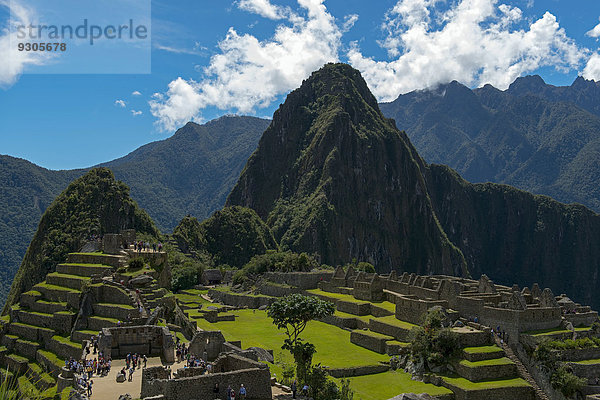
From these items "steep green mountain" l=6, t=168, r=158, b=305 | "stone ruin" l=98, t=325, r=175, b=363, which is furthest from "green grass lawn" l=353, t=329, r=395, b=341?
"steep green mountain" l=6, t=168, r=158, b=305

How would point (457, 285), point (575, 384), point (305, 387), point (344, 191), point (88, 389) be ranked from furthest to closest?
point (344, 191)
point (457, 285)
point (575, 384)
point (305, 387)
point (88, 389)

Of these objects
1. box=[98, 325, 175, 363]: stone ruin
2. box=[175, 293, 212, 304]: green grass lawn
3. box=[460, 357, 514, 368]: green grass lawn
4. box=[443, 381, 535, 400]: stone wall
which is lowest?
box=[443, 381, 535, 400]: stone wall

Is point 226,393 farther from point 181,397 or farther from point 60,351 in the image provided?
point 60,351

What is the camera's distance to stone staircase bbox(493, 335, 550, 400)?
3750 centimetres

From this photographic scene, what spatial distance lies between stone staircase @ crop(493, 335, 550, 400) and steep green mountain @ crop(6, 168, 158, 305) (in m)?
65.2

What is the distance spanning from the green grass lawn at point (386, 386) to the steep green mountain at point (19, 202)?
89.7m

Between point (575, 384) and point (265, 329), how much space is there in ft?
88.7

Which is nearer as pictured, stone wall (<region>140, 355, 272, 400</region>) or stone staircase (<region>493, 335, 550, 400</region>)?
stone wall (<region>140, 355, 272, 400</region>)

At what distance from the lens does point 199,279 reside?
3649 inches

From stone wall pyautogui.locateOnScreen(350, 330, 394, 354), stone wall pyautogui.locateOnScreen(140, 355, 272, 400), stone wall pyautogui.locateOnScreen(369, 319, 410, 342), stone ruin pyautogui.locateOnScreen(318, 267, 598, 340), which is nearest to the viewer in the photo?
stone wall pyautogui.locateOnScreen(140, 355, 272, 400)

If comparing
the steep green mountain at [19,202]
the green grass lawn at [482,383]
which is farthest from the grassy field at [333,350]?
the steep green mountain at [19,202]

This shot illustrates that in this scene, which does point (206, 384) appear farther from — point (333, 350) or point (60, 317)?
point (333, 350)

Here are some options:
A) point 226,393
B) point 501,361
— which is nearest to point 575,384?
point 501,361

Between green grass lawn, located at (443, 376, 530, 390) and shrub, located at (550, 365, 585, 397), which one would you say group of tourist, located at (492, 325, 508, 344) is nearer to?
green grass lawn, located at (443, 376, 530, 390)
